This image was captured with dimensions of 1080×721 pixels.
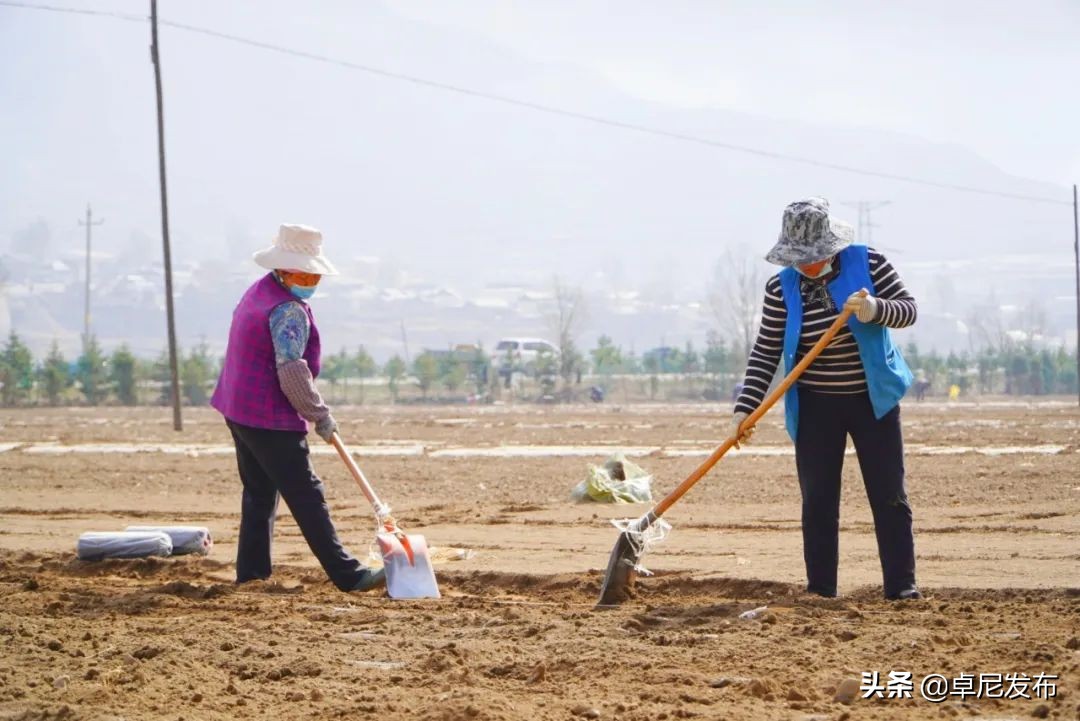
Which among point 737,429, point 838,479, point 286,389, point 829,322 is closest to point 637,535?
point 737,429

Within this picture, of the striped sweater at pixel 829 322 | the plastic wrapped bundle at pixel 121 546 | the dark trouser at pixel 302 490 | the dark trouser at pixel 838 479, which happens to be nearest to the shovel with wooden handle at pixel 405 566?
the dark trouser at pixel 302 490

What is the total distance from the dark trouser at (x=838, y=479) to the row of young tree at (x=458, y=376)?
4671 cm

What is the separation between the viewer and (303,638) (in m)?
6.66

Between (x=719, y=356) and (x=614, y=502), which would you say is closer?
(x=614, y=502)

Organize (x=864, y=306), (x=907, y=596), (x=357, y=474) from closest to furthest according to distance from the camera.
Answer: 1. (x=864, y=306)
2. (x=907, y=596)
3. (x=357, y=474)

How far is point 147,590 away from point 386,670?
9.32ft

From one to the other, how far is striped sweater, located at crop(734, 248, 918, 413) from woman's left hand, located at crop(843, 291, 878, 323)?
10 cm

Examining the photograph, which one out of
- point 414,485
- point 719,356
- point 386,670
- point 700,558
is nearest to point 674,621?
point 386,670

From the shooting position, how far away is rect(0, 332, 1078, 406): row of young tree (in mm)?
53719

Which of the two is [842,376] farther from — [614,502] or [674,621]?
[614,502]

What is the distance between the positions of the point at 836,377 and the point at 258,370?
126 inches

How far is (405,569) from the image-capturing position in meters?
8.11

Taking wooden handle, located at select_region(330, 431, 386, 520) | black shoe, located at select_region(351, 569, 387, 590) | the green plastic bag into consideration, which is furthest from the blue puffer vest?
the green plastic bag

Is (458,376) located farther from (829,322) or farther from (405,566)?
(829,322)
